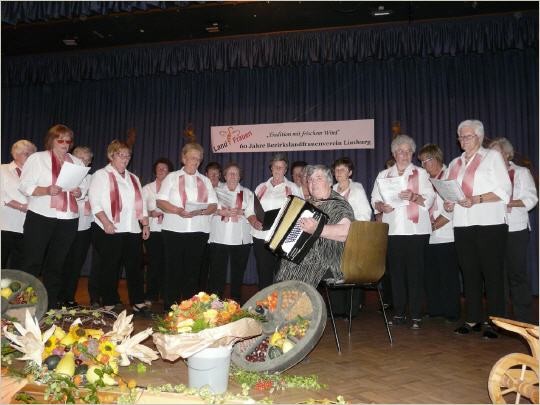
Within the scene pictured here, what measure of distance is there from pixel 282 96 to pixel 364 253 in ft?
17.5

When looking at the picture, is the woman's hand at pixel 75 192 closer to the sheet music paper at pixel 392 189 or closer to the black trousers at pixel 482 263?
the sheet music paper at pixel 392 189

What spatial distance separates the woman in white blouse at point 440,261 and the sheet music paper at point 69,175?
3237mm

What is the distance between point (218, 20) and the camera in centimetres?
715

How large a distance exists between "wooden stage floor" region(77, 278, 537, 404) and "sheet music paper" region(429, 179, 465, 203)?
3.69ft

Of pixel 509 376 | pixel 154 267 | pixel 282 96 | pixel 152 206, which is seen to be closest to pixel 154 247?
pixel 154 267

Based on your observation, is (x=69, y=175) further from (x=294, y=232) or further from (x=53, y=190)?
(x=294, y=232)

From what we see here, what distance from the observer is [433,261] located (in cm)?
462

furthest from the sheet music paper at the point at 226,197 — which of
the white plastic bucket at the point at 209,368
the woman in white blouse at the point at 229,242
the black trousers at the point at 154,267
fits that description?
the white plastic bucket at the point at 209,368

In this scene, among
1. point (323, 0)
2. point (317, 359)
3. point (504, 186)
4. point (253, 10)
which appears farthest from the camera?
point (253, 10)

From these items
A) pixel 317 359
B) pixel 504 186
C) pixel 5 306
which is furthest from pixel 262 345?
pixel 504 186

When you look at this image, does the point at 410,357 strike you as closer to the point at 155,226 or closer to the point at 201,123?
the point at 155,226

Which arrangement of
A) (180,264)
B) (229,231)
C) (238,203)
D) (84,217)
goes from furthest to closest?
(238,203) < (229,231) < (84,217) < (180,264)

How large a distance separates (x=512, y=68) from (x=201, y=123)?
17.0 ft

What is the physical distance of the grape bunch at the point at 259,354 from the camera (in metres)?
2.63
